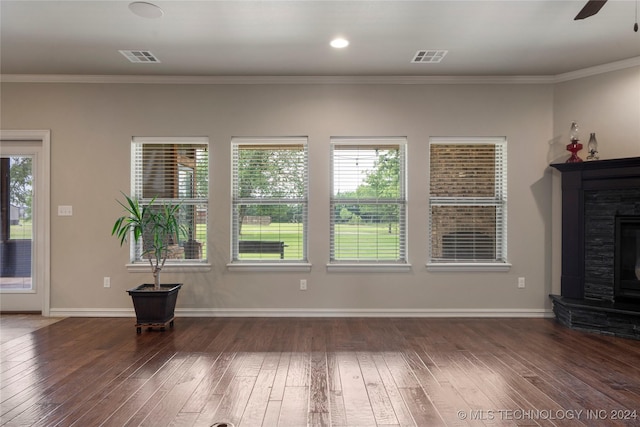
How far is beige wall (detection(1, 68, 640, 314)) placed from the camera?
453cm

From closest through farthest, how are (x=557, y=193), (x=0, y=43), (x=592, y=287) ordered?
(x=0, y=43) → (x=592, y=287) → (x=557, y=193)

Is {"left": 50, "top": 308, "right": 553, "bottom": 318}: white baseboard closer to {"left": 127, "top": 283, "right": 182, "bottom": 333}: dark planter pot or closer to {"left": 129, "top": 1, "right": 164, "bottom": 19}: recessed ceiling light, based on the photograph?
{"left": 127, "top": 283, "right": 182, "bottom": 333}: dark planter pot

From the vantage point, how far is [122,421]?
2262mm

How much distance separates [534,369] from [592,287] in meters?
1.80

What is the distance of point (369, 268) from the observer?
452 centimetres

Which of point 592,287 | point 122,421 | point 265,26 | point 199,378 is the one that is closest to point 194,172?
point 265,26

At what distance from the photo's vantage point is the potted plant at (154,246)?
397 centimetres

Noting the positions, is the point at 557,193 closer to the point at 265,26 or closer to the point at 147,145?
the point at 265,26

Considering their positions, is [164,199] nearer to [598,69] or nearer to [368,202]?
[368,202]

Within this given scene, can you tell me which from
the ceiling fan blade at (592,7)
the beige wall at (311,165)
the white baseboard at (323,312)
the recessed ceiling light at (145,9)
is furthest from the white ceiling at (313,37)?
the white baseboard at (323,312)

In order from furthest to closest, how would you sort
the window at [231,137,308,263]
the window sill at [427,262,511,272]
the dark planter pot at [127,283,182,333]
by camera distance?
the window at [231,137,308,263]
the window sill at [427,262,511,272]
the dark planter pot at [127,283,182,333]

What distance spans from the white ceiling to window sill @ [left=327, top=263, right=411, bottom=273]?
7.33 ft

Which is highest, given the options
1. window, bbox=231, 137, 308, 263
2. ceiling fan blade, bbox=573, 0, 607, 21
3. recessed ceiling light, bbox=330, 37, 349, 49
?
recessed ceiling light, bbox=330, 37, 349, 49

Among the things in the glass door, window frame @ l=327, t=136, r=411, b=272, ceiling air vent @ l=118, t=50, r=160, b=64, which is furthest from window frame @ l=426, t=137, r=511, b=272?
the glass door
